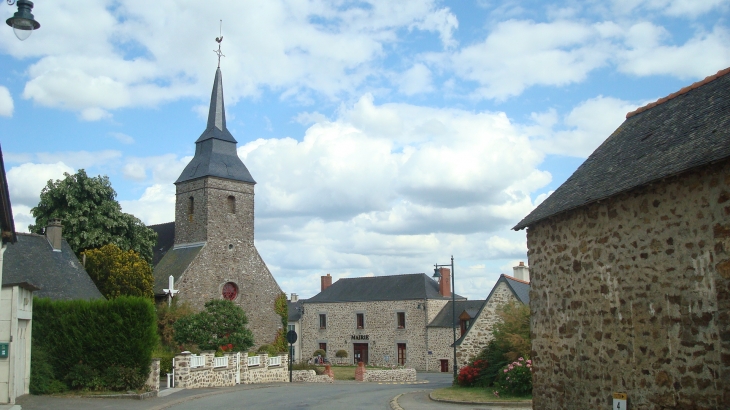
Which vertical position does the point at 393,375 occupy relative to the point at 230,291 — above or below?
below

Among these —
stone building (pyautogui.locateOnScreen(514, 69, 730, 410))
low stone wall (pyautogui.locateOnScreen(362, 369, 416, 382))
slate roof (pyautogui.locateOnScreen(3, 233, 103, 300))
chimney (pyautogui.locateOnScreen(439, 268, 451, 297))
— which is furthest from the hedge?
chimney (pyautogui.locateOnScreen(439, 268, 451, 297))

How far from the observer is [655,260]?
8.91 metres

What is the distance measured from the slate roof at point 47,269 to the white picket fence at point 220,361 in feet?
15.4

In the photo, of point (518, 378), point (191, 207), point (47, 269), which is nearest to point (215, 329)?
point (47, 269)

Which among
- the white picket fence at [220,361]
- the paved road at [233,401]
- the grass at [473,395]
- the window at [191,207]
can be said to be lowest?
the grass at [473,395]

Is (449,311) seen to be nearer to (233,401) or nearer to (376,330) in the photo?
(376,330)

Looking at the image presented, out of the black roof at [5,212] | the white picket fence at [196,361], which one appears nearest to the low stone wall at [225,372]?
the white picket fence at [196,361]

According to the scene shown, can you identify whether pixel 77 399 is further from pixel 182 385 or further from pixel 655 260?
pixel 655 260

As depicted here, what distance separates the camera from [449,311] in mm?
50375

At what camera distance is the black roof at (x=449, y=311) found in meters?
48.5

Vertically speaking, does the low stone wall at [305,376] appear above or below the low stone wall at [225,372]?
below

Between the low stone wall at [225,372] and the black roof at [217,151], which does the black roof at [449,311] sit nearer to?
the black roof at [217,151]

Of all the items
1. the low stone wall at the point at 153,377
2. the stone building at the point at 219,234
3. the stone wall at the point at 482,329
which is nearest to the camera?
the low stone wall at the point at 153,377

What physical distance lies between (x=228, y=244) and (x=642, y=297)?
3534 centimetres
